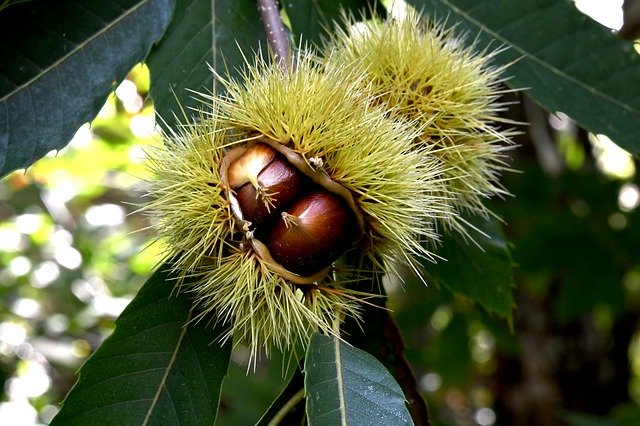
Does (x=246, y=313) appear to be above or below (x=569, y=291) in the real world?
above

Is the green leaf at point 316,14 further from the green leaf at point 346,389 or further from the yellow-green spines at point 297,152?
the green leaf at point 346,389

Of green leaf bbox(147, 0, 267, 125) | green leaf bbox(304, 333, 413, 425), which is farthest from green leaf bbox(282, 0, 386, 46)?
green leaf bbox(304, 333, 413, 425)

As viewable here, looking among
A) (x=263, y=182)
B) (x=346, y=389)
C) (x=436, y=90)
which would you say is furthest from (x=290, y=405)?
(x=436, y=90)

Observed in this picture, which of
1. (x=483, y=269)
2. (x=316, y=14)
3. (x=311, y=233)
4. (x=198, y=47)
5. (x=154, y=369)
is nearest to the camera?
(x=311, y=233)

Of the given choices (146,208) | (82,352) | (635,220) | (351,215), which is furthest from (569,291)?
(82,352)

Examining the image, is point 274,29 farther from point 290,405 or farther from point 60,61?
point 290,405

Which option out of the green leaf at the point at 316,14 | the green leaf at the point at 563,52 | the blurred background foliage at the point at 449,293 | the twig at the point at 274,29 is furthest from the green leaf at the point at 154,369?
the blurred background foliage at the point at 449,293

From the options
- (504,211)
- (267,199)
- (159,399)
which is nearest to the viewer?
(267,199)

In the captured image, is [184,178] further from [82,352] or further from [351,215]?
[82,352]
